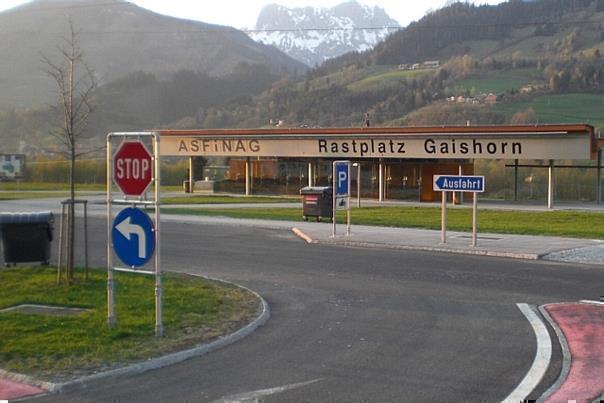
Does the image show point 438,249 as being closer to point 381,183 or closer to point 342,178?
point 342,178

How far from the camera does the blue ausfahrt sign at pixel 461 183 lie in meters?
21.5

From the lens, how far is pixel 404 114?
11350cm

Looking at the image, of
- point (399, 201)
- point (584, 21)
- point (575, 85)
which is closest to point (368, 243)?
point (399, 201)

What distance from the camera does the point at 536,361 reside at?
905cm

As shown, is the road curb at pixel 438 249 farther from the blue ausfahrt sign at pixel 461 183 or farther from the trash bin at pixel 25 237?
the trash bin at pixel 25 237

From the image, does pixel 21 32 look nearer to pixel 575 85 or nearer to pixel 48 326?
pixel 575 85

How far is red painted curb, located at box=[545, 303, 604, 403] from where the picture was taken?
7.73 m

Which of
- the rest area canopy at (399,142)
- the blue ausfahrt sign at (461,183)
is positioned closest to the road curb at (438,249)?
the blue ausfahrt sign at (461,183)

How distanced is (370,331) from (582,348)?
8.65 ft

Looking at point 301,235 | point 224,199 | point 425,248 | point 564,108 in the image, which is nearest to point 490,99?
point 564,108

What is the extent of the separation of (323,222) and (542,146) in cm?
1719

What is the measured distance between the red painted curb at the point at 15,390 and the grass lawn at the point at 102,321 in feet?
0.88

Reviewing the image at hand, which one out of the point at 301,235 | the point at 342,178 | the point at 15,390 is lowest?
the point at 15,390

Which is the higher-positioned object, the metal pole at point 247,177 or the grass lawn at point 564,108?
the grass lawn at point 564,108
